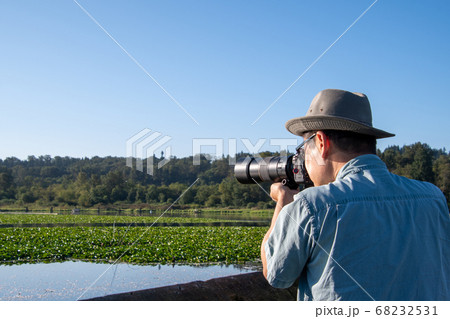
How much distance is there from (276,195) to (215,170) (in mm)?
8798

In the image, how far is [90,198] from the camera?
1976 inches

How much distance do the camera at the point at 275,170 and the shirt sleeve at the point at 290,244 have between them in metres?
0.51

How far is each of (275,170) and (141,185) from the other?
4890 centimetres

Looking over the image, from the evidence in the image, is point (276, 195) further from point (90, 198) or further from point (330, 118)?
point (90, 198)

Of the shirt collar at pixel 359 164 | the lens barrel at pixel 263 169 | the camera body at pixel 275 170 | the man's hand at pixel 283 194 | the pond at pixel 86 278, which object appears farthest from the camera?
the pond at pixel 86 278

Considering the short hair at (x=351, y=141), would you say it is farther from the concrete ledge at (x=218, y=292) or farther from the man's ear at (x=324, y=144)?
the concrete ledge at (x=218, y=292)

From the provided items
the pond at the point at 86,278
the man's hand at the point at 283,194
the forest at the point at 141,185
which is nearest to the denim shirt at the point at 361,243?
the man's hand at the point at 283,194

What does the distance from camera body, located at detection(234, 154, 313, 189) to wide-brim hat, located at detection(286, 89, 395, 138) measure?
0.32m

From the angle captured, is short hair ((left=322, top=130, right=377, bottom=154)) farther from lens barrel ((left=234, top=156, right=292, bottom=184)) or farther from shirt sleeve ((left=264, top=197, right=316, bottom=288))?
lens barrel ((left=234, top=156, right=292, bottom=184))

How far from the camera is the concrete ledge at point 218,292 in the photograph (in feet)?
5.73

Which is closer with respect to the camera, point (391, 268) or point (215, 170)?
point (391, 268)

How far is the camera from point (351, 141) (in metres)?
1.29

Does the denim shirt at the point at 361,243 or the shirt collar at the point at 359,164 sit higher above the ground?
the shirt collar at the point at 359,164
